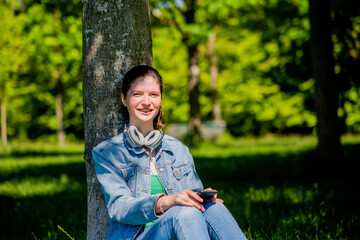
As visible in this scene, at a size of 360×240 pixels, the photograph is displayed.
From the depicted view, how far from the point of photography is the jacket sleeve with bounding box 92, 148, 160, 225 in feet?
7.59

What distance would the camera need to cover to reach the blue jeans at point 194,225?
2209mm

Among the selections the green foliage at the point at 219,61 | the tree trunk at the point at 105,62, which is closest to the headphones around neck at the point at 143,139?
the tree trunk at the point at 105,62

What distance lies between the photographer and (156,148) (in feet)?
9.16

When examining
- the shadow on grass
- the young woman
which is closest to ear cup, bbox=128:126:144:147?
the young woman

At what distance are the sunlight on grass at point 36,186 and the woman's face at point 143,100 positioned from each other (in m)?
3.94

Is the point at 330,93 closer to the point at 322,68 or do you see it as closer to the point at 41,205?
the point at 322,68

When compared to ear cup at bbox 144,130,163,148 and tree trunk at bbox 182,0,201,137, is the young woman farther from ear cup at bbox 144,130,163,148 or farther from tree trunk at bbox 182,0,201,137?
tree trunk at bbox 182,0,201,137

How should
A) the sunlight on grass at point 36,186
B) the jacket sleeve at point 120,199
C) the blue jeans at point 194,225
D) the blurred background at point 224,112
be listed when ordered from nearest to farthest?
the blue jeans at point 194,225 < the jacket sleeve at point 120,199 < the blurred background at point 224,112 < the sunlight on grass at point 36,186

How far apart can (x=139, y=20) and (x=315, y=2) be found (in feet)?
17.2

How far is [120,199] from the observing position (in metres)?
2.40

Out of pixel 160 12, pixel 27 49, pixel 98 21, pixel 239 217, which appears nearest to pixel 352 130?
pixel 160 12

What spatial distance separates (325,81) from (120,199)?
19.2 feet

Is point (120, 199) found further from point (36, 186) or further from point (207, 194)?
point (36, 186)

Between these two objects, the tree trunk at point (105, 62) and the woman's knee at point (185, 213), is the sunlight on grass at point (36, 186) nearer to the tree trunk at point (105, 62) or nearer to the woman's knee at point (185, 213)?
the tree trunk at point (105, 62)
